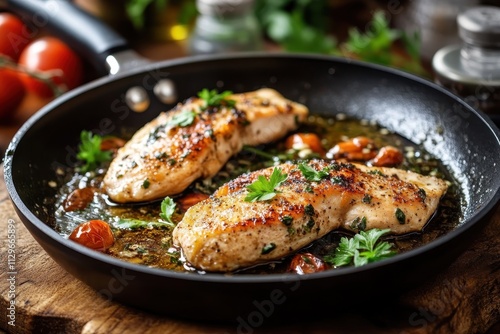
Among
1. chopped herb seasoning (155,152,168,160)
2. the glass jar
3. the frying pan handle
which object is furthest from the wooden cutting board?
the frying pan handle

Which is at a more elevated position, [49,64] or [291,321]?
[49,64]

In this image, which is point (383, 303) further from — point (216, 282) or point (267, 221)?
point (216, 282)

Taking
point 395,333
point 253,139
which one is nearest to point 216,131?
point 253,139

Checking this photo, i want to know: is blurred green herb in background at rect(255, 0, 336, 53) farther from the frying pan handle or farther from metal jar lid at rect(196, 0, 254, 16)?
the frying pan handle

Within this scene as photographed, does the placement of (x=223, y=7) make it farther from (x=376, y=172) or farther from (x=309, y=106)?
(x=376, y=172)

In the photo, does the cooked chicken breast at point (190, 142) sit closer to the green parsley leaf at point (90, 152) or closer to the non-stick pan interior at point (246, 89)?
the green parsley leaf at point (90, 152)

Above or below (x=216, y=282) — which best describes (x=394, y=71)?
above

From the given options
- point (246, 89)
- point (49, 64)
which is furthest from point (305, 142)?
point (49, 64)
